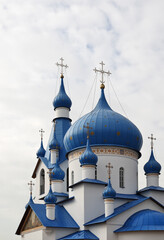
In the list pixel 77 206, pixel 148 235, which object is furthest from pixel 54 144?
pixel 148 235

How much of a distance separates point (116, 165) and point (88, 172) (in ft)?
5.33

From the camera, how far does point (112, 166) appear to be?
Answer: 21.2 m

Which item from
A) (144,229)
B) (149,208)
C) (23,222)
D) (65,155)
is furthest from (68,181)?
(144,229)

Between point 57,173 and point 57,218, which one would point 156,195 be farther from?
point 57,173

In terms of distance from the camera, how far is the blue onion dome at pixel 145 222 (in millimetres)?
17656

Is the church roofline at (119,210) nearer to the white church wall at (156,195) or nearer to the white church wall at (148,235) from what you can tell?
the white church wall at (156,195)

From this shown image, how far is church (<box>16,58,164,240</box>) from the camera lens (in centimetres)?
1861

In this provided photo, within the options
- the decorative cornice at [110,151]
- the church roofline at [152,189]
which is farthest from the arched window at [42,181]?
the church roofline at [152,189]

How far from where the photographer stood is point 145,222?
17953mm

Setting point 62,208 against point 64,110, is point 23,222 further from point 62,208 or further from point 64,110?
point 64,110

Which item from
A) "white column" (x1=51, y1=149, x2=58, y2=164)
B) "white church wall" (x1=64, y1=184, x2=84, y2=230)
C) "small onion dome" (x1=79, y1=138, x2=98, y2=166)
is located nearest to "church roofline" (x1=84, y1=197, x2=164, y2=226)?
"white church wall" (x1=64, y1=184, x2=84, y2=230)

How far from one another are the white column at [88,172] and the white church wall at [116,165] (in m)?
0.90

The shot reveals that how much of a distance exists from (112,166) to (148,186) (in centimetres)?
225

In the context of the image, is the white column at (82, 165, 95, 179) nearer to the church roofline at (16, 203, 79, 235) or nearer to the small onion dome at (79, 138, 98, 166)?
the small onion dome at (79, 138, 98, 166)
